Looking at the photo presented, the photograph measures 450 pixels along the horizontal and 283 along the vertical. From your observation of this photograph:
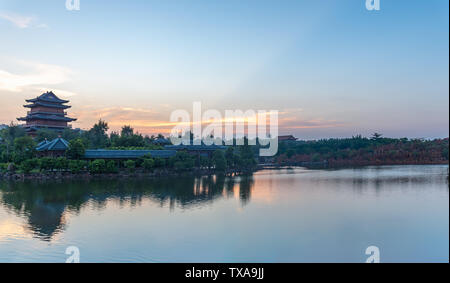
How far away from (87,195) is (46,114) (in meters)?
22.0

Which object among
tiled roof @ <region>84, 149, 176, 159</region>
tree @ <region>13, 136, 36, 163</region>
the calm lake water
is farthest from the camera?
tiled roof @ <region>84, 149, 176, 159</region>

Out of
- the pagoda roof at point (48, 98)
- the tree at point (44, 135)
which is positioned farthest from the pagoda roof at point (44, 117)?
the tree at point (44, 135)

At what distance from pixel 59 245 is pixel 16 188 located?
12.1 metres

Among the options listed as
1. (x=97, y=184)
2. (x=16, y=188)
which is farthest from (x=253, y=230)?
(x=16, y=188)

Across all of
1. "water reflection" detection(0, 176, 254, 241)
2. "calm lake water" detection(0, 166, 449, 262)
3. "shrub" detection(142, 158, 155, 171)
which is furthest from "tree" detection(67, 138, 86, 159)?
"calm lake water" detection(0, 166, 449, 262)

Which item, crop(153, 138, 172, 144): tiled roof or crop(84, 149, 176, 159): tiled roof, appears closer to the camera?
crop(84, 149, 176, 159): tiled roof

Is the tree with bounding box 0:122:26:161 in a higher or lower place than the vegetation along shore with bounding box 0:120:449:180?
higher

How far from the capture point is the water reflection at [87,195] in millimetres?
11444

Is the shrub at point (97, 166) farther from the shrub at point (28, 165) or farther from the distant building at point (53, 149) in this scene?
the shrub at point (28, 165)

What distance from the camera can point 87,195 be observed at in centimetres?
1554

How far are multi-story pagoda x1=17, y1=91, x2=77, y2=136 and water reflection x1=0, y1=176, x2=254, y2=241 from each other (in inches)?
563

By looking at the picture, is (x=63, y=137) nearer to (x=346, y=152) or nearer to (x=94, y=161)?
(x=94, y=161)

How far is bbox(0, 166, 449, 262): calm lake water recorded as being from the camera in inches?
314

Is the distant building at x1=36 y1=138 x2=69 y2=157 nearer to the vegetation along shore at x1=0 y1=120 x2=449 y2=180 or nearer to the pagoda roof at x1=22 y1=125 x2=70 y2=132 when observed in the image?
the vegetation along shore at x1=0 y1=120 x2=449 y2=180
